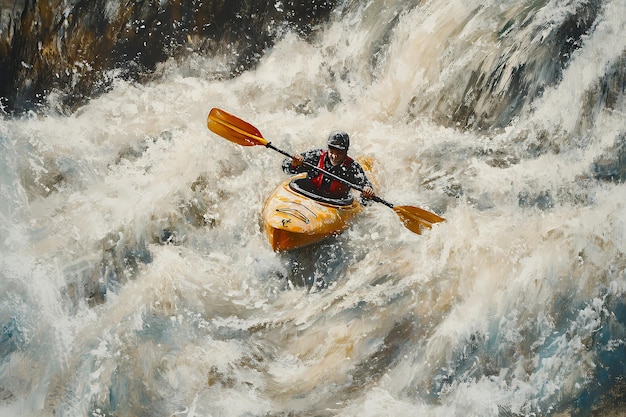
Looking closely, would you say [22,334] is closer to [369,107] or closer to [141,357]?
[141,357]

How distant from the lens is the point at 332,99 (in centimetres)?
292

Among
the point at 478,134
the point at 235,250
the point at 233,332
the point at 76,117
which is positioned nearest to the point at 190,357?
the point at 233,332

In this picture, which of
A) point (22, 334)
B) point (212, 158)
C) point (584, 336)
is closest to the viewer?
point (584, 336)

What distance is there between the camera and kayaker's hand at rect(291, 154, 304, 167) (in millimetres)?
2840

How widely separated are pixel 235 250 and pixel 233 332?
1.37 ft

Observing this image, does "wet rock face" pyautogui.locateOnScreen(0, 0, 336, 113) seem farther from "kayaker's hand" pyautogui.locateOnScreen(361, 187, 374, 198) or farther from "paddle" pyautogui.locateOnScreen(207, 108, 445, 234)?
"kayaker's hand" pyautogui.locateOnScreen(361, 187, 374, 198)

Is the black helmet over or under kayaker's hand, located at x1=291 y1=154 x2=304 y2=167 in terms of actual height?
over

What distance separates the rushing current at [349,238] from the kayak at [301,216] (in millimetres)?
86

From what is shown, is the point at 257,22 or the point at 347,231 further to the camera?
the point at 257,22

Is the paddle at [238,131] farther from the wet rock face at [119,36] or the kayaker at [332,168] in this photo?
the wet rock face at [119,36]

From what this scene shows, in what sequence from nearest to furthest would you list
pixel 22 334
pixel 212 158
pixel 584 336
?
pixel 584 336, pixel 22 334, pixel 212 158

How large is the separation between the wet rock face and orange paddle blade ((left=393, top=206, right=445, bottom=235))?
45.8 inches

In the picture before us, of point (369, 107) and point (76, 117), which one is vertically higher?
point (369, 107)

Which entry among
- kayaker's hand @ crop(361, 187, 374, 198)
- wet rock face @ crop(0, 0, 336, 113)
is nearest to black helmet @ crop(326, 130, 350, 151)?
kayaker's hand @ crop(361, 187, 374, 198)
